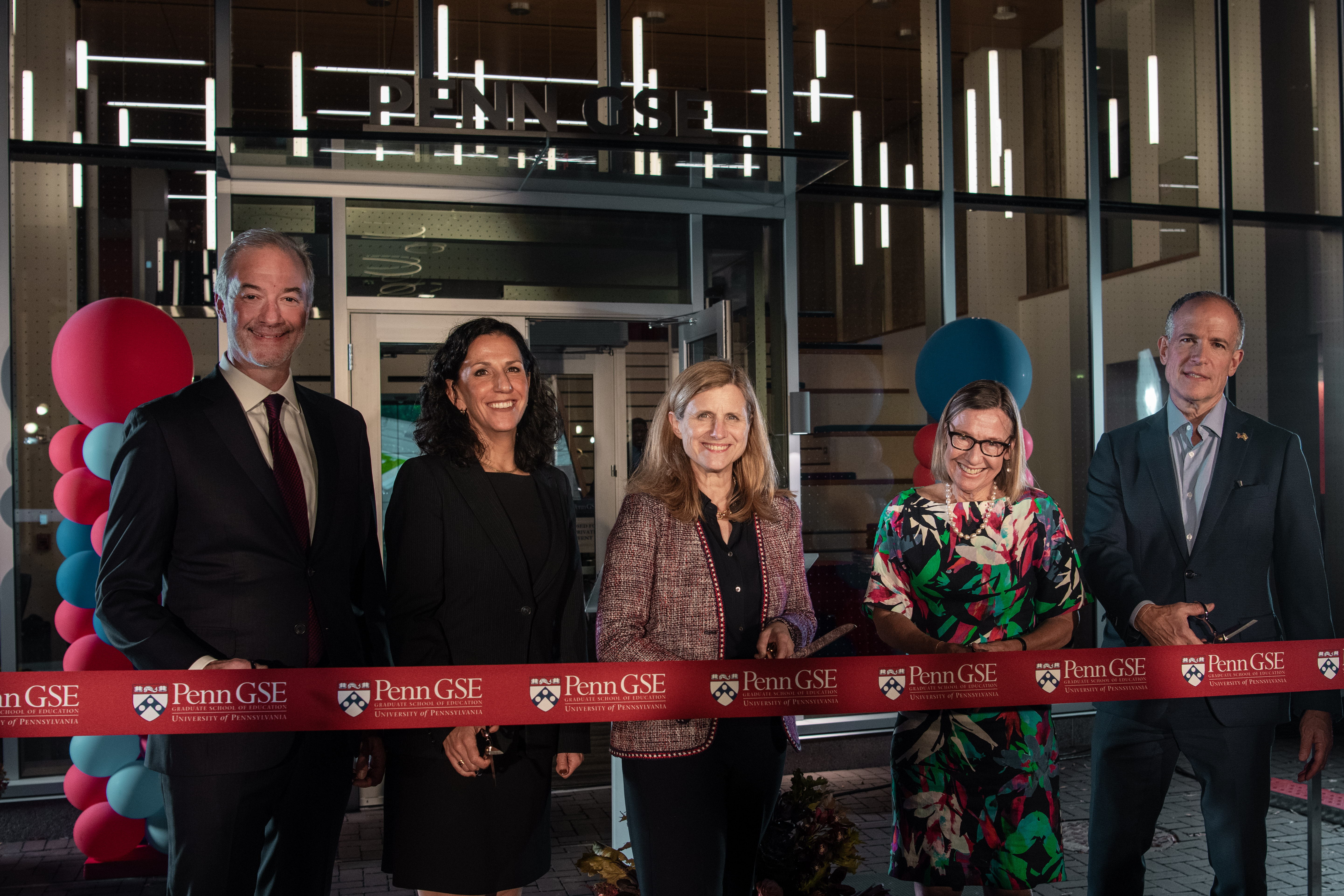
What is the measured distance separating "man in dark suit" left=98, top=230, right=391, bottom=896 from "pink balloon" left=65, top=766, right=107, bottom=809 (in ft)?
6.96

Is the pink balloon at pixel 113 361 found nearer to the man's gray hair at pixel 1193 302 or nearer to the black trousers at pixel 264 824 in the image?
the black trousers at pixel 264 824

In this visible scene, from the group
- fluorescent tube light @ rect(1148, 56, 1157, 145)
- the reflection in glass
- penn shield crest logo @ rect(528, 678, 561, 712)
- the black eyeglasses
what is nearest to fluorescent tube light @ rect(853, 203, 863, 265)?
the reflection in glass

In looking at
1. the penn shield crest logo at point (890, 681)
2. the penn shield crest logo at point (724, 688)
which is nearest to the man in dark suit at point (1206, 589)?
the penn shield crest logo at point (890, 681)

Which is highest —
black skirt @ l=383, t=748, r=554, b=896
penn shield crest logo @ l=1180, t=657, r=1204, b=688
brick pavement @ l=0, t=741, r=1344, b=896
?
penn shield crest logo @ l=1180, t=657, r=1204, b=688

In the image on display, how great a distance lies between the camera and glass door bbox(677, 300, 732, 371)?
552cm

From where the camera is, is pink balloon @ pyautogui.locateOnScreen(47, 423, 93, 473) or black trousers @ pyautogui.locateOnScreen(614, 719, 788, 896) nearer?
black trousers @ pyautogui.locateOnScreen(614, 719, 788, 896)

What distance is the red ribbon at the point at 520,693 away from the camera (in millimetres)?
2166

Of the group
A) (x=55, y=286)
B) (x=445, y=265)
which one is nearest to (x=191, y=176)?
(x=55, y=286)

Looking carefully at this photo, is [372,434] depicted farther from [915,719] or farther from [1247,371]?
[1247,371]

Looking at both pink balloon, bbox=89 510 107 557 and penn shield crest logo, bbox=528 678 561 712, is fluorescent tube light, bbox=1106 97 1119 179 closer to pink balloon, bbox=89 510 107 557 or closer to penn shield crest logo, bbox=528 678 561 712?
penn shield crest logo, bbox=528 678 561 712

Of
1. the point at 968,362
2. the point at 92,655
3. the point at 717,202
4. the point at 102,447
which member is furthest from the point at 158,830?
the point at 717,202

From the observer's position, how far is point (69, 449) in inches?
152

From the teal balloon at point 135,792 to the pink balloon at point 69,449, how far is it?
1.16 m

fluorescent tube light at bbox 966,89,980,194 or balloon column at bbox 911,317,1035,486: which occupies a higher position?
fluorescent tube light at bbox 966,89,980,194
